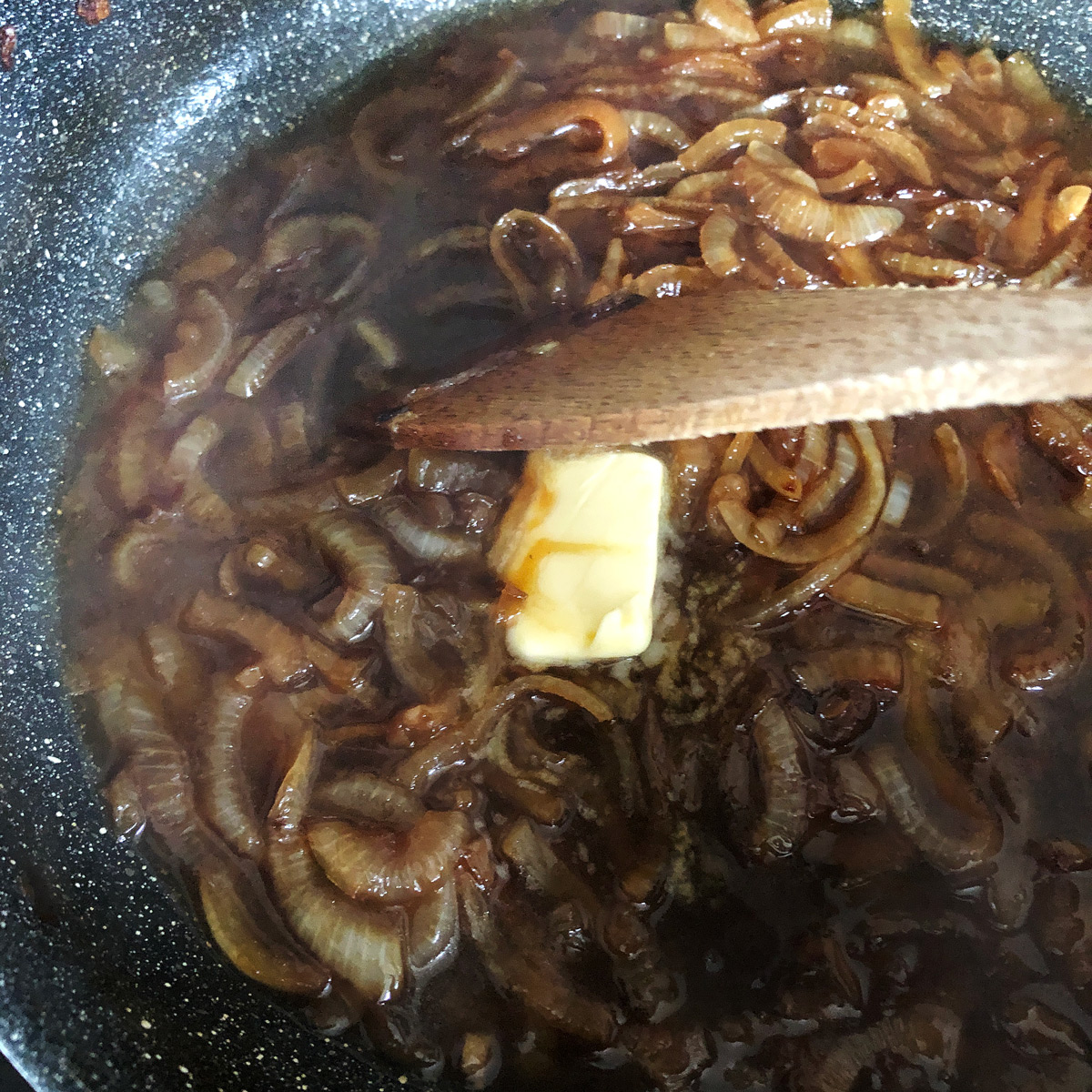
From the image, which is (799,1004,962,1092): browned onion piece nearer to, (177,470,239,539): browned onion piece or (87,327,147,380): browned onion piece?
(177,470,239,539): browned onion piece

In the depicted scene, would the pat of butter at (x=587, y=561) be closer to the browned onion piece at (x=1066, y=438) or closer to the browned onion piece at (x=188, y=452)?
the browned onion piece at (x=188, y=452)

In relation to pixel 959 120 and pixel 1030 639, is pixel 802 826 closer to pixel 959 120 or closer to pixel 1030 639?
pixel 1030 639

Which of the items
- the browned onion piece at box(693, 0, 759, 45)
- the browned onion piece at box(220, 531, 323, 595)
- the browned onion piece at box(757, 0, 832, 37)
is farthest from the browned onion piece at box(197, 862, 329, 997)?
the browned onion piece at box(757, 0, 832, 37)

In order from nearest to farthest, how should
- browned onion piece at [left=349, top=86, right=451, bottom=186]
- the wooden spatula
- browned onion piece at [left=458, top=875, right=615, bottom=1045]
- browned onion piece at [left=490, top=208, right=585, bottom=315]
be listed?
the wooden spatula
browned onion piece at [left=458, top=875, right=615, bottom=1045]
browned onion piece at [left=490, top=208, right=585, bottom=315]
browned onion piece at [left=349, top=86, right=451, bottom=186]

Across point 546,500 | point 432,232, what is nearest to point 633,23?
point 432,232

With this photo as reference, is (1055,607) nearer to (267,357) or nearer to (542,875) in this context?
(542,875)

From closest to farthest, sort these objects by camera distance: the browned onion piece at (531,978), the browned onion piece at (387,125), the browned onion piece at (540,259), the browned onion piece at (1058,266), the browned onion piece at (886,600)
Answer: the browned onion piece at (531,978) < the browned onion piece at (886,600) < the browned onion piece at (1058,266) < the browned onion piece at (540,259) < the browned onion piece at (387,125)

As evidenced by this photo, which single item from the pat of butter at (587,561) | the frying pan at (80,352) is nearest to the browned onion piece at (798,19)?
the frying pan at (80,352)
